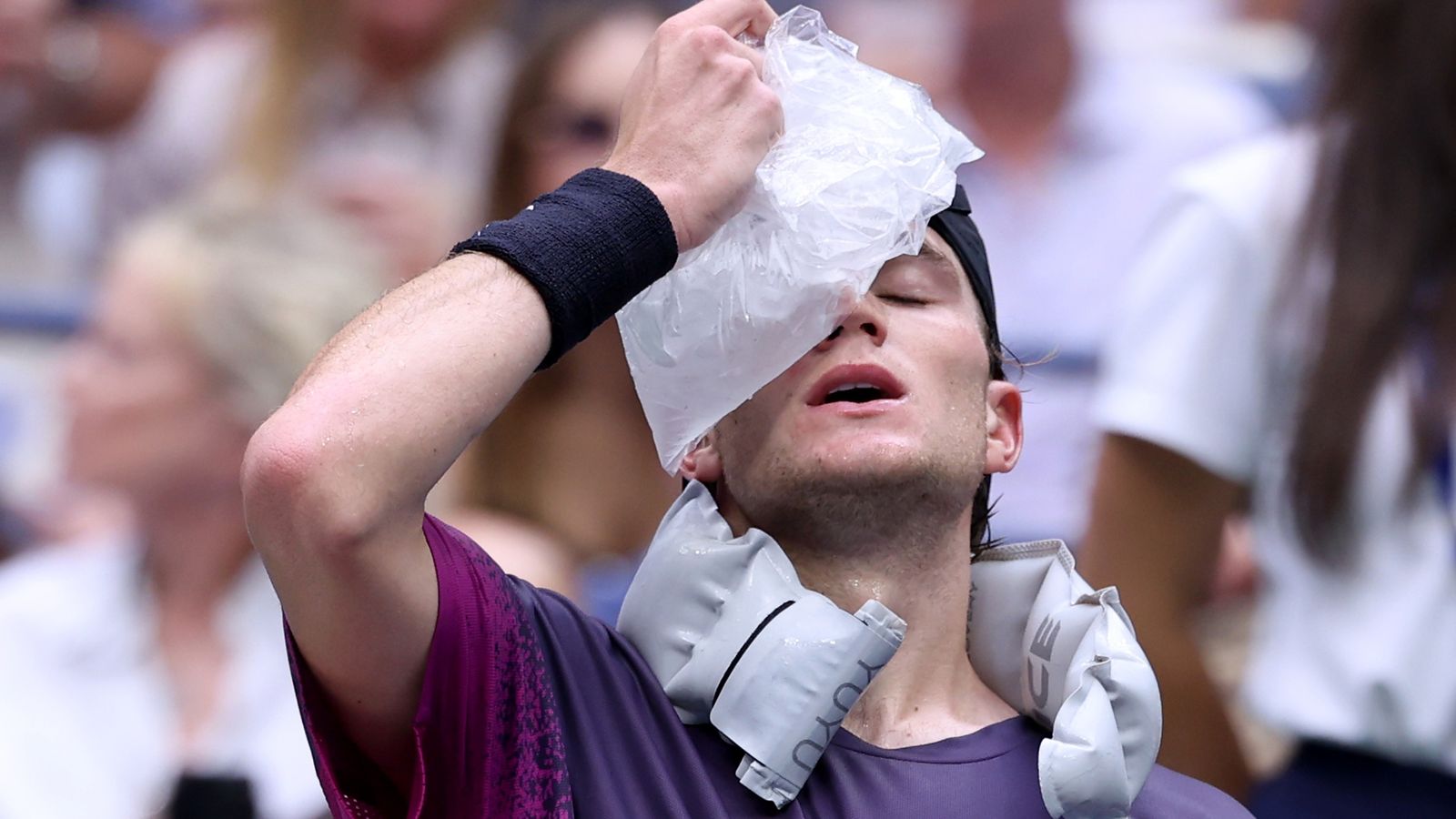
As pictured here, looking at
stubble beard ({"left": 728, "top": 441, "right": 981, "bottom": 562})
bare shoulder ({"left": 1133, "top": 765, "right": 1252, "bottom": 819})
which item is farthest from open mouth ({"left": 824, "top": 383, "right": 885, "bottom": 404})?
bare shoulder ({"left": 1133, "top": 765, "right": 1252, "bottom": 819})

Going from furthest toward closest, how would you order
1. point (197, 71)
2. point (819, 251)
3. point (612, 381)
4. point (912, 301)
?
point (197, 71), point (612, 381), point (912, 301), point (819, 251)

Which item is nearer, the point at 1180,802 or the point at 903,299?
the point at 1180,802

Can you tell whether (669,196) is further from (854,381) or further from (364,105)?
(364,105)

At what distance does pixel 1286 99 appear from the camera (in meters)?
4.14

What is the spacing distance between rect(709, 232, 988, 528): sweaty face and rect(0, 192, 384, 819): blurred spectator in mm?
1213

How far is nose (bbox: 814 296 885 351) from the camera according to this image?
2002 millimetres

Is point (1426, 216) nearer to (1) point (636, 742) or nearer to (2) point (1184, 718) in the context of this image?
(2) point (1184, 718)

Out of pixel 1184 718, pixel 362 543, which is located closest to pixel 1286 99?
pixel 1184 718

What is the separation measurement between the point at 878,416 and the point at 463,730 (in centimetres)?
55

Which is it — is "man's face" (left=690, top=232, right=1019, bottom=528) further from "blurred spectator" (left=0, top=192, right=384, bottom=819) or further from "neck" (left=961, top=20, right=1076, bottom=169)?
"neck" (left=961, top=20, right=1076, bottom=169)

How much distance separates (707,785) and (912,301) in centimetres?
60

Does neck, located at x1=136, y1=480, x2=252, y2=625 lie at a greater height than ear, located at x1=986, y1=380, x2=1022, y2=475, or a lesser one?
lesser

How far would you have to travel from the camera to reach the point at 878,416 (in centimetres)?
194

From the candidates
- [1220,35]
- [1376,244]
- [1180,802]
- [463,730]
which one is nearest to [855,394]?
[1180,802]
